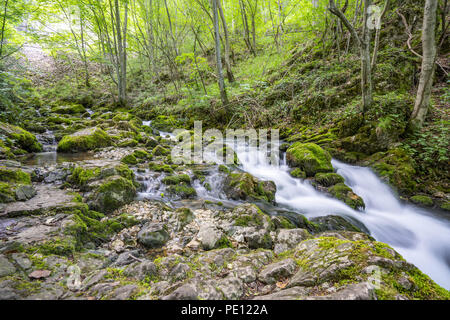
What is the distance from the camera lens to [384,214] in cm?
512

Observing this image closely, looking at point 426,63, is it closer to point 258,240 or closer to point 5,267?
point 258,240

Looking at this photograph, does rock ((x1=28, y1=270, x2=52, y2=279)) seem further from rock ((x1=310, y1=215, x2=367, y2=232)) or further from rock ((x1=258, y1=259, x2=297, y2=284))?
rock ((x1=310, y1=215, x2=367, y2=232))

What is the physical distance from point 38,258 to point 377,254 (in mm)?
3475

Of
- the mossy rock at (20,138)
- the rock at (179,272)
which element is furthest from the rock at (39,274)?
the mossy rock at (20,138)

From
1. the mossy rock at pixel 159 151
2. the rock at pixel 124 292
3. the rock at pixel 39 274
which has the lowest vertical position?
the rock at pixel 124 292

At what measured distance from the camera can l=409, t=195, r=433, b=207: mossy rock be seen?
16.0 feet

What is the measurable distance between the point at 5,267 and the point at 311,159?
6.80m

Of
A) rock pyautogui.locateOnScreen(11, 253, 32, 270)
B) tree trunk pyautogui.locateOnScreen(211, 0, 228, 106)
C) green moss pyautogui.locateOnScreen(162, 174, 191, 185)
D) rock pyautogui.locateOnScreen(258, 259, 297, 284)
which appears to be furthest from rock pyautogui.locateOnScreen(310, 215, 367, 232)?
tree trunk pyautogui.locateOnScreen(211, 0, 228, 106)

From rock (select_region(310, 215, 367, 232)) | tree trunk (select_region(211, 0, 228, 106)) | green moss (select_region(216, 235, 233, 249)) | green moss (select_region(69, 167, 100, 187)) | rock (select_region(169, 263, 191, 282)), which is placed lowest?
rock (select_region(310, 215, 367, 232))

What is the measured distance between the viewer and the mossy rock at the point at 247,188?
17.1ft

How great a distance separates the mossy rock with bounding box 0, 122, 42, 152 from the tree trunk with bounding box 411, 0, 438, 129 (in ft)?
42.0

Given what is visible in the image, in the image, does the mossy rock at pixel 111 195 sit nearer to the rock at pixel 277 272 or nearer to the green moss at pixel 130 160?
the green moss at pixel 130 160

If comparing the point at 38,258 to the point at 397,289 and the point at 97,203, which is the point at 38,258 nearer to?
the point at 97,203

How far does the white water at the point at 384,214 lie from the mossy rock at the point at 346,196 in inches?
6.4
